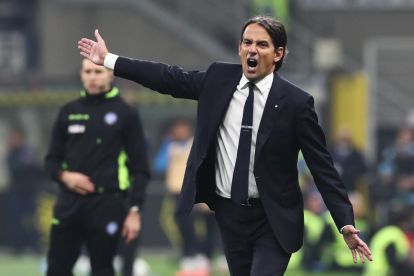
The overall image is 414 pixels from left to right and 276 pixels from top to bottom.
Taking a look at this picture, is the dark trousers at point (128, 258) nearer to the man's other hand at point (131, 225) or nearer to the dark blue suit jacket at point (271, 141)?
the man's other hand at point (131, 225)

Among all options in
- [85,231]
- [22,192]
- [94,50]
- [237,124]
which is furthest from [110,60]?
[22,192]

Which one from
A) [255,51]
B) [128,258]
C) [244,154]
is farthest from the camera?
[128,258]

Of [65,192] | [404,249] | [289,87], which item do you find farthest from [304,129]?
[404,249]

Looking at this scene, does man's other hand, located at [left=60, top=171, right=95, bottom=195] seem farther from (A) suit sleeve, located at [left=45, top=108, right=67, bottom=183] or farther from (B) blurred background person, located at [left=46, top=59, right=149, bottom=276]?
(A) suit sleeve, located at [left=45, top=108, right=67, bottom=183]

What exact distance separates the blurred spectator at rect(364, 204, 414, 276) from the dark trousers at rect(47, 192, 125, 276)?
21.9 feet

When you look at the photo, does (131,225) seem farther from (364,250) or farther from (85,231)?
(364,250)

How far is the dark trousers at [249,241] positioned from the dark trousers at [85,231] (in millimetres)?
2130

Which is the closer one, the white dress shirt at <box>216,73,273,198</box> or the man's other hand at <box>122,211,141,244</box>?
the white dress shirt at <box>216,73,273,198</box>

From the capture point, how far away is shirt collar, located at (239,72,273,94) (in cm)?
910

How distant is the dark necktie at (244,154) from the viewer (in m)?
9.05

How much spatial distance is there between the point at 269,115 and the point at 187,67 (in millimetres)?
16257

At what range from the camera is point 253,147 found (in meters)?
9.08

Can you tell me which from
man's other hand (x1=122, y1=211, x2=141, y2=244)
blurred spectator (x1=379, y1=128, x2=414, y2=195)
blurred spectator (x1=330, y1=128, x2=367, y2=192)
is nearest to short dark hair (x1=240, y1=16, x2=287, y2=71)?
man's other hand (x1=122, y1=211, x2=141, y2=244)

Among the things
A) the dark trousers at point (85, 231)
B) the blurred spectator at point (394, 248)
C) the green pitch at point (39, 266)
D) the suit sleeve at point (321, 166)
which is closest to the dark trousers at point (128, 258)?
the dark trousers at point (85, 231)
